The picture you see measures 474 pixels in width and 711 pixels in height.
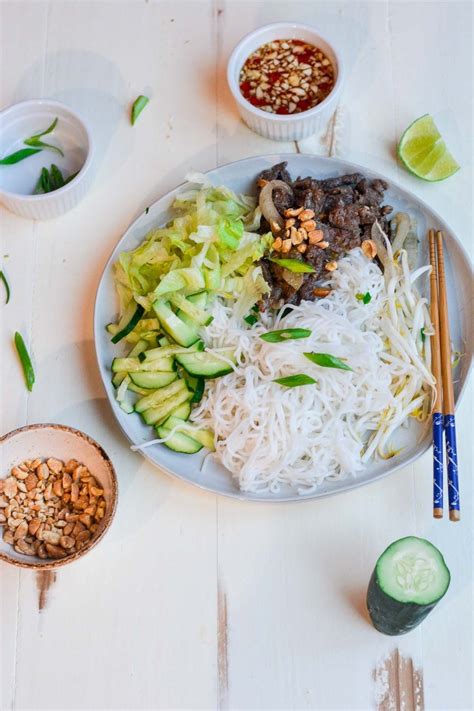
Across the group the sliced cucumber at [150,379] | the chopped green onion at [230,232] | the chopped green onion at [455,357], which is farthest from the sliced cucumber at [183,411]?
the chopped green onion at [455,357]

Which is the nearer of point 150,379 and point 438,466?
point 438,466

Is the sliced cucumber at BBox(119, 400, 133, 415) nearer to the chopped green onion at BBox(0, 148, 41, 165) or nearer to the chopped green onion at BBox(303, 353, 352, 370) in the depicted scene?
the chopped green onion at BBox(303, 353, 352, 370)

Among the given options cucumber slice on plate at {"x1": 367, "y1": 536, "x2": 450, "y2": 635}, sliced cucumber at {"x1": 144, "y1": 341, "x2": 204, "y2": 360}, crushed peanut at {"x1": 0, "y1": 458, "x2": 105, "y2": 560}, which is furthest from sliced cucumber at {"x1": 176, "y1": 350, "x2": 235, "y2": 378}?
cucumber slice on plate at {"x1": 367, "y1": 536, "x2": 450, "y2": 635}

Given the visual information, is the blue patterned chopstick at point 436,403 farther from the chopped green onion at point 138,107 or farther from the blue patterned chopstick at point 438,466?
the chopped green onion at point 138,107

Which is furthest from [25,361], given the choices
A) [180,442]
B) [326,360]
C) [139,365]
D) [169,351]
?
[326,360]

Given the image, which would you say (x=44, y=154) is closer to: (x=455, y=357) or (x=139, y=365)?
(x=139, y=365)

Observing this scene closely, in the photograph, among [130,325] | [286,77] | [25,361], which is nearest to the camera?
[130,325]
